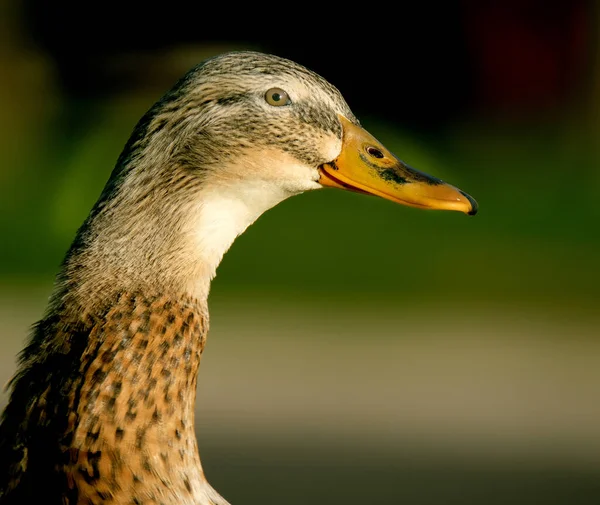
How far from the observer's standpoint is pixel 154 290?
2061mm

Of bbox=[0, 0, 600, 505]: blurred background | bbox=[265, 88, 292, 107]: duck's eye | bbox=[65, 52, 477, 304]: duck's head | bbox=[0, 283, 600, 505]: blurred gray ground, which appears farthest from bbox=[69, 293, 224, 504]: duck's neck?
bbox=[0, 0, 600, 505]: blurred background

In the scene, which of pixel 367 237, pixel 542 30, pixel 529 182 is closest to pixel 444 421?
pixel 367 237

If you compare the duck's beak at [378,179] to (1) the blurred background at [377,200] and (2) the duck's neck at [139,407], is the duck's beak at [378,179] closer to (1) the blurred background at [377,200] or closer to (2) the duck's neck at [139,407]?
(2) the duck's neck at [139,407]

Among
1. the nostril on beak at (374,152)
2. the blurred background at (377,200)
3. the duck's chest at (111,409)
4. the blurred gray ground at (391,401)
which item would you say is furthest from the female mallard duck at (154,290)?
the blurred background at (377,200)

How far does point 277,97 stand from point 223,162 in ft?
0.57

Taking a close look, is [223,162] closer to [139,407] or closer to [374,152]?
[374,152]

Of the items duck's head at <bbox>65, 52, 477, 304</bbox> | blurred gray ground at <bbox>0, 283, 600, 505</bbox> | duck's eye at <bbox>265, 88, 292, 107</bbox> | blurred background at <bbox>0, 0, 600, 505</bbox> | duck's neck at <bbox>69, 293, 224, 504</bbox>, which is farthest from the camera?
blurred background at <bbox>0, 0, 600, 505</bbox>

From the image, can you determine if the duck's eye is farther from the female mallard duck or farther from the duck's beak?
the duck's beak

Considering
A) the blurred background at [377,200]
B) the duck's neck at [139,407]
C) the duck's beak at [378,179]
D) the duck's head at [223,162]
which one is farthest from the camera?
the blurred background at [377,200]

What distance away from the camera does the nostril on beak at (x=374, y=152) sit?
2.33 m

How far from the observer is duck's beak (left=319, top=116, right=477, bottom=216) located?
2.31 meters

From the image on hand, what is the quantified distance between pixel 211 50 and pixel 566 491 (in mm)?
3534

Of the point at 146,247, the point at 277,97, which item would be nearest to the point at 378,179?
the point at 277,97

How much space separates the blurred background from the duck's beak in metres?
3.62
